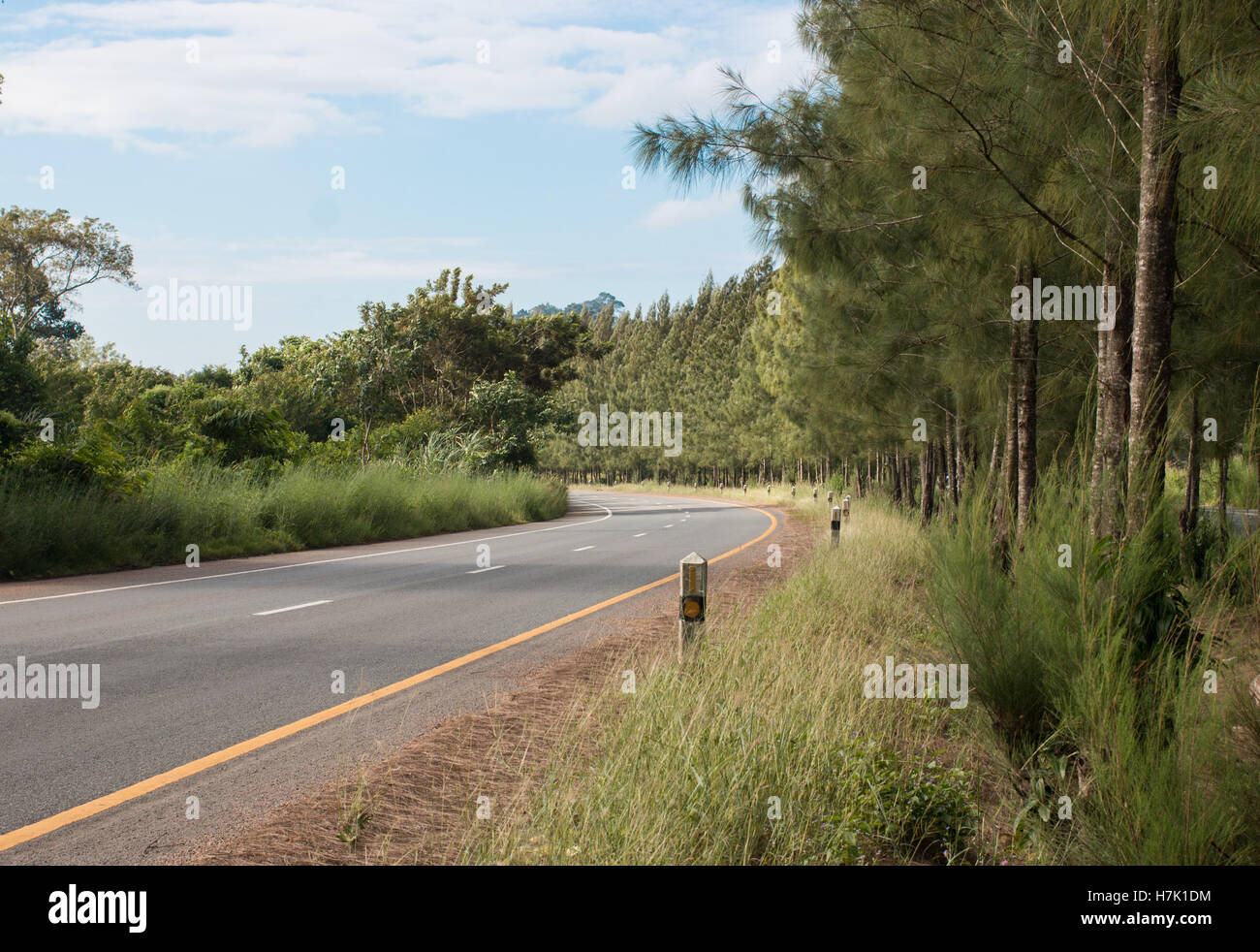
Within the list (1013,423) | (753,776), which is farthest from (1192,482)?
(753,776)

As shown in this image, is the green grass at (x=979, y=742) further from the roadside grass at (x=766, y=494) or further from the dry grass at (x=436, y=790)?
the roadside grass at (x=766, y=494)

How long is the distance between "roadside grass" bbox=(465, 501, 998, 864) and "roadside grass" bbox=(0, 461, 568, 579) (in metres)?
11.8

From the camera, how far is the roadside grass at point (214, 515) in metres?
14.9

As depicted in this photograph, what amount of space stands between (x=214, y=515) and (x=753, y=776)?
54.1ft

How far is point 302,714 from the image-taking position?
636cm

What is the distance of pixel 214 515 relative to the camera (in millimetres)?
18688

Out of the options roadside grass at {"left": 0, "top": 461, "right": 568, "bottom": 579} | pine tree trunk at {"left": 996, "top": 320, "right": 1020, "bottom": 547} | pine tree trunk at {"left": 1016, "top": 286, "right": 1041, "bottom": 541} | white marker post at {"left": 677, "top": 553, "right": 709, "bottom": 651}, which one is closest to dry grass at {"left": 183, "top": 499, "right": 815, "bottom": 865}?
white marker post at {"left": 677, "top": 553, "right": 709, "bottom": 651}

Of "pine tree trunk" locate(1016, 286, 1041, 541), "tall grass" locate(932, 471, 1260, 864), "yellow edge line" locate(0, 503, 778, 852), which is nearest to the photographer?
"tall grass" locate(932, 471, 1260, 864)

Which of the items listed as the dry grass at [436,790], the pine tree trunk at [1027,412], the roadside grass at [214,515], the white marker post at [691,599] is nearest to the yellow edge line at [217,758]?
the dry grass at [436,790]

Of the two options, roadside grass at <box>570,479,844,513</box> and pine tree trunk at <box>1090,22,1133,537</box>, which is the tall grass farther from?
roadside grass at <box>570,479,844,513</box>

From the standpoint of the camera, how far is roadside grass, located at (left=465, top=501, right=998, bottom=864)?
12.7 feet

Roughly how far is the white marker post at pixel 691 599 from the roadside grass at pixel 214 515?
1129cm

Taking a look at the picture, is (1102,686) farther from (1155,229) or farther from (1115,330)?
(1115,330)
